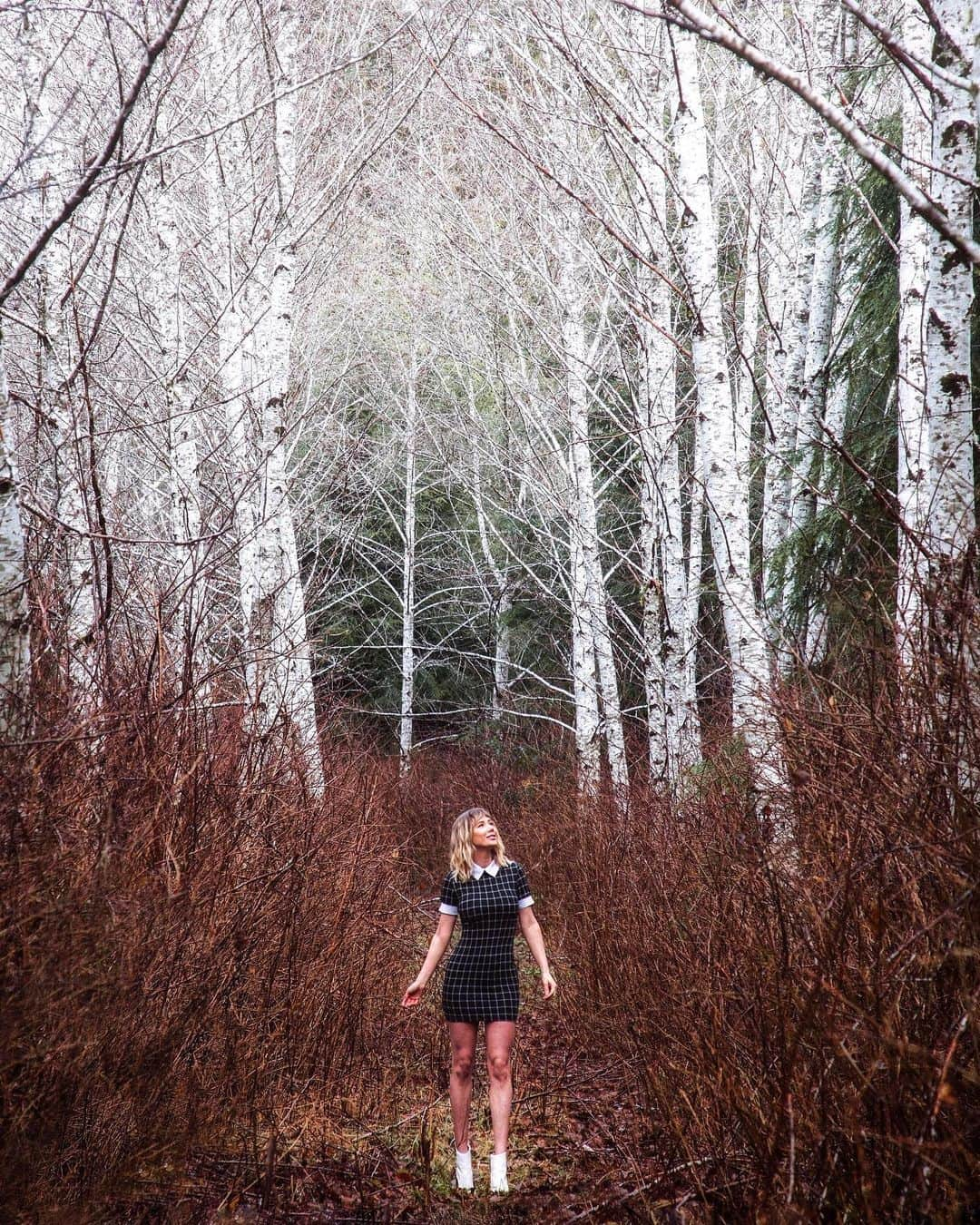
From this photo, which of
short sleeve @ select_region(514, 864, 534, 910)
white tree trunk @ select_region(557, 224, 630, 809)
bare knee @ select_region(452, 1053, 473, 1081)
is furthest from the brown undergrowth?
white tree trunk @ select_region(557, 224, 630, 809)

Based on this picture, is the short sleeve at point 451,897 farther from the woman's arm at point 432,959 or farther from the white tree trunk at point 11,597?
the white tree trunk at point 11,597

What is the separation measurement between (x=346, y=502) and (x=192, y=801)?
14585 millimetres

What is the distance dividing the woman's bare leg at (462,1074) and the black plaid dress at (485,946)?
0.05 metres

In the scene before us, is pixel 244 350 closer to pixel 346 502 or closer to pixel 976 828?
pixel 976 828

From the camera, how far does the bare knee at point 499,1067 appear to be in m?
3.96

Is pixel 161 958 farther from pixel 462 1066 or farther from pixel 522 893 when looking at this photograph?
pixel 522 893

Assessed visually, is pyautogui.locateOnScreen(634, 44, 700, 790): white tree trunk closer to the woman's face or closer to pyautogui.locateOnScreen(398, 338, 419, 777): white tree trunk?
the woman's face

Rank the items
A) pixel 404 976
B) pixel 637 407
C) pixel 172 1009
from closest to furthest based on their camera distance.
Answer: pixel 172 1009 → pixel 404 976 → pixel 637 407

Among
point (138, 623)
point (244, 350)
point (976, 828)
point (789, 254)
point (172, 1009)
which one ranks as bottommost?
point (172, 1009)

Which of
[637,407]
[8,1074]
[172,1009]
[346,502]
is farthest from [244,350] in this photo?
[346,502]

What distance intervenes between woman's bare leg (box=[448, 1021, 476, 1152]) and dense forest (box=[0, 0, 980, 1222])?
236 millimetres

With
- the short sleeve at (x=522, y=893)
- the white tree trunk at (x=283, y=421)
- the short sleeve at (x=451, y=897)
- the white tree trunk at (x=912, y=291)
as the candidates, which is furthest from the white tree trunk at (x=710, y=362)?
the white tree trunk at (x=283, y=421)

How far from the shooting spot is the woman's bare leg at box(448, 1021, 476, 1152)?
3.89 meters

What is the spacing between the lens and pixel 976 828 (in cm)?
206
